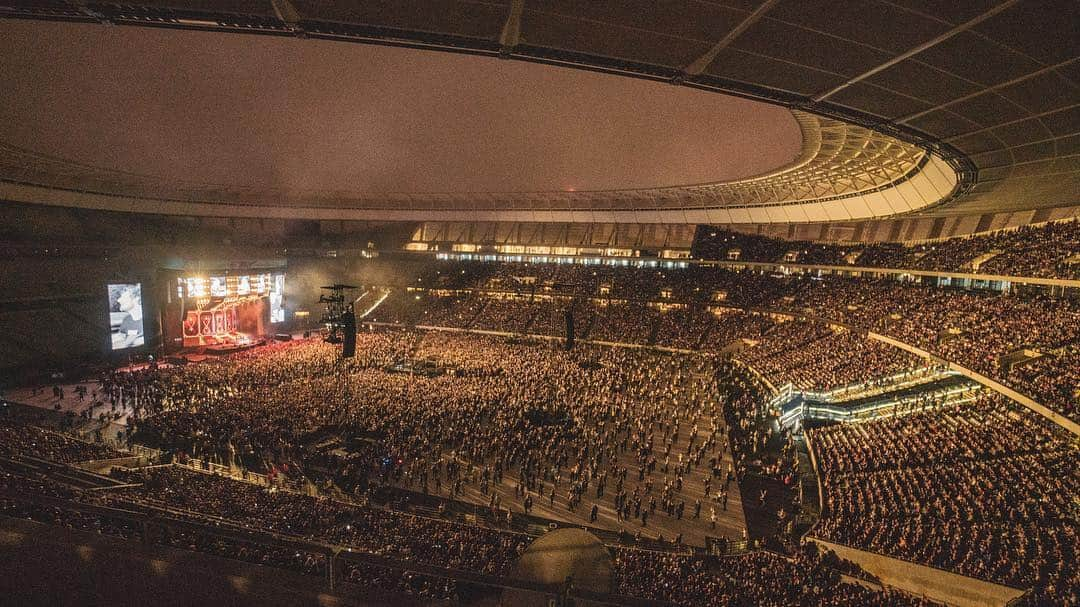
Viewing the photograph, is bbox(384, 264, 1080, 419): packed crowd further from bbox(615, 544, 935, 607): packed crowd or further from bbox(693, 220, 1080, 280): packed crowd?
bbox(615, 544, 935, 607): packed crowd

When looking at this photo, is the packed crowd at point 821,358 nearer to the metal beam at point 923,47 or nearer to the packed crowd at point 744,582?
the packed crowd at point 744,582

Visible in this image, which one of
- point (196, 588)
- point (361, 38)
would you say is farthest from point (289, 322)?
point (196, 588)

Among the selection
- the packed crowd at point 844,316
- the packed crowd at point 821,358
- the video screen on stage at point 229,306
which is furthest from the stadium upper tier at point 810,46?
the video screen on stage at point 229,306

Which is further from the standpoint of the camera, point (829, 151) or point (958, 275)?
point (958, 275)

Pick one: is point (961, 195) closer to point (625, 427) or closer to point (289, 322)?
point (625, 427)

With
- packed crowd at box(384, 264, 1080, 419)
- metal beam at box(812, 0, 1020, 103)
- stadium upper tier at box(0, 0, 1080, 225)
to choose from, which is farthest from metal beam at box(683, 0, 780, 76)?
packed crowd at box(384, 264, 1080, 419)

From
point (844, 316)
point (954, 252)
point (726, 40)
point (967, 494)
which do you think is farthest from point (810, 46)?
point (844, 316)
